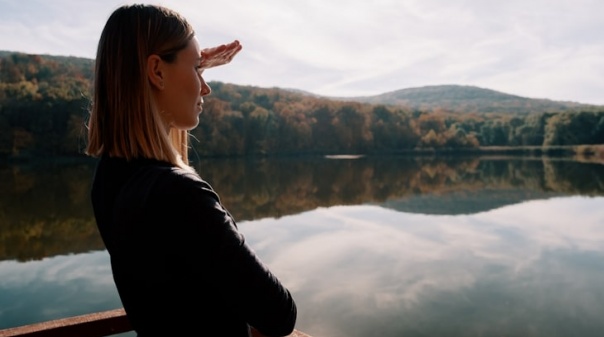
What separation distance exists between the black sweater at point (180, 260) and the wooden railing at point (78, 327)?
101 cm

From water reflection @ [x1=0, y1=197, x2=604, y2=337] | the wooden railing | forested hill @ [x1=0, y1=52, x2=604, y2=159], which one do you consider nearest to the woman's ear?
the wooden railing

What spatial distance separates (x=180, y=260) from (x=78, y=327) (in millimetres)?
1256

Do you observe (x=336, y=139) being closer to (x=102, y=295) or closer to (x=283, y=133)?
(x=283, y=133)

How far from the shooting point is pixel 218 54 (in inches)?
47.0

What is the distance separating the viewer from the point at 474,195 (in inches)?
1048

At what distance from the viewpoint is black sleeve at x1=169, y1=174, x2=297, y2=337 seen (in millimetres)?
776

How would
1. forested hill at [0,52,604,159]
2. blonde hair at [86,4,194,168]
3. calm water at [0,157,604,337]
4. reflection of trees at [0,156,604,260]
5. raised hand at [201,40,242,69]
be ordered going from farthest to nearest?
forested hill at [0,52,604,159]
reflection of trees at [0,156,604,260]
calm water at [0,157,604,337]
raised hand at [201,40,242,69]
blonde hair at [86,4,194,168]

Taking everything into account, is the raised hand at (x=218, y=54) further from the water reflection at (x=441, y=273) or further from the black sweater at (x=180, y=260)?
the water reflection at (x=441, y=273)

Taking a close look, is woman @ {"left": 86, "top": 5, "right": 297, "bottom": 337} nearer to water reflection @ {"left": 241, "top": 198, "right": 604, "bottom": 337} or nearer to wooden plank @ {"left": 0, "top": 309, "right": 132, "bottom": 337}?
wooden plank @ {"left": 0, "top": 309, "right": 132, "bottom": 337}

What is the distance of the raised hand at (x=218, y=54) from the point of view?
3.88 ft

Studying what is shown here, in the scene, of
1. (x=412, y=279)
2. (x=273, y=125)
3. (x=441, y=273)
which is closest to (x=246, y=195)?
(x=441, y=273)

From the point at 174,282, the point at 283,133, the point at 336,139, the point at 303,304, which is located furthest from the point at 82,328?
the point at 336,139

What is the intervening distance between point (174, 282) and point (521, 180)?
122 ft

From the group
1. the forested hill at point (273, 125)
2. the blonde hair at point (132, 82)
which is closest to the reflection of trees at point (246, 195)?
the blonde hair at point (132, 82)
